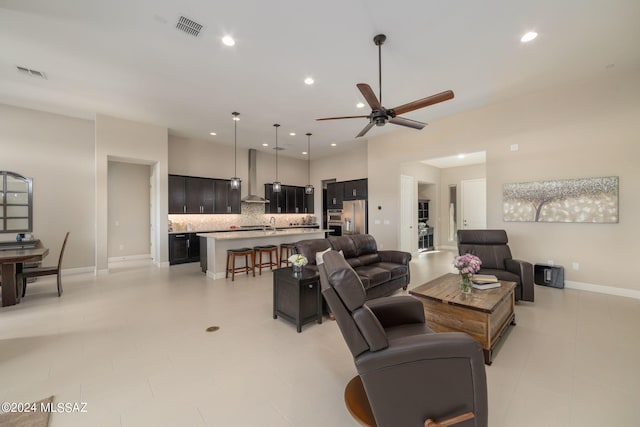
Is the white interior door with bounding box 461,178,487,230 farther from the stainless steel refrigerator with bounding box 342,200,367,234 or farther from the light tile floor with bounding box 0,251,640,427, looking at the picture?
the light tile floor with bounding box 0,251,640,427

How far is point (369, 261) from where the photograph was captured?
14.6ft

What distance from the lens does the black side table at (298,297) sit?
3.01m

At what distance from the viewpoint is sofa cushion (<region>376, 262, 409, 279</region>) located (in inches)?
161

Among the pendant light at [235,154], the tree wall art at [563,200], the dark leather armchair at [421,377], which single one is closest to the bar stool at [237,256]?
the pendant light at [235,154]

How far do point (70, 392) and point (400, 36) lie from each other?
4.80 meters

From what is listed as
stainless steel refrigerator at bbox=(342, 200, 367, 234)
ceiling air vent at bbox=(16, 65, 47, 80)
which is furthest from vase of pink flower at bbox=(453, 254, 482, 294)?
ceiling air vent at bbox=(16, 65, 47, 80)

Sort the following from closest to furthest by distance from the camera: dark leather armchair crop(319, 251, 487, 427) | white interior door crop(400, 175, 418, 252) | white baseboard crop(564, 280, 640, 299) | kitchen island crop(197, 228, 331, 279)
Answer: dark leather armchair crop(319, 251, 487, 427) → white baseboard crop(564, 280, 640, 299) → kitchen island crop(197, 228, 331, 279) → white interior door crop(400, 175, 418, 252)

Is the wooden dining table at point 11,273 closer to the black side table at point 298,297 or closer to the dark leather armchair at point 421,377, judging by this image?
the black side table at point 298,297

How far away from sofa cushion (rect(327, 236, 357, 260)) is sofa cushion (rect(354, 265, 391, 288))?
12.8 inches

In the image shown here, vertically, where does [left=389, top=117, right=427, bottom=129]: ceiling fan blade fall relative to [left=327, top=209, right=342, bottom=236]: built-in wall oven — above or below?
above

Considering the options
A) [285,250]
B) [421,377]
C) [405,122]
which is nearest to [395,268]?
[405,122]

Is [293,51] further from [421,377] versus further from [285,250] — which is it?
[285,250]

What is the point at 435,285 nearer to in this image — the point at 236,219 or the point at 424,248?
the point at 424,248

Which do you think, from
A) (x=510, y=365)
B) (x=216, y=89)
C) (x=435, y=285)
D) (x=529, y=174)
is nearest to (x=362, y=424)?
A: (x=510, y=365)
